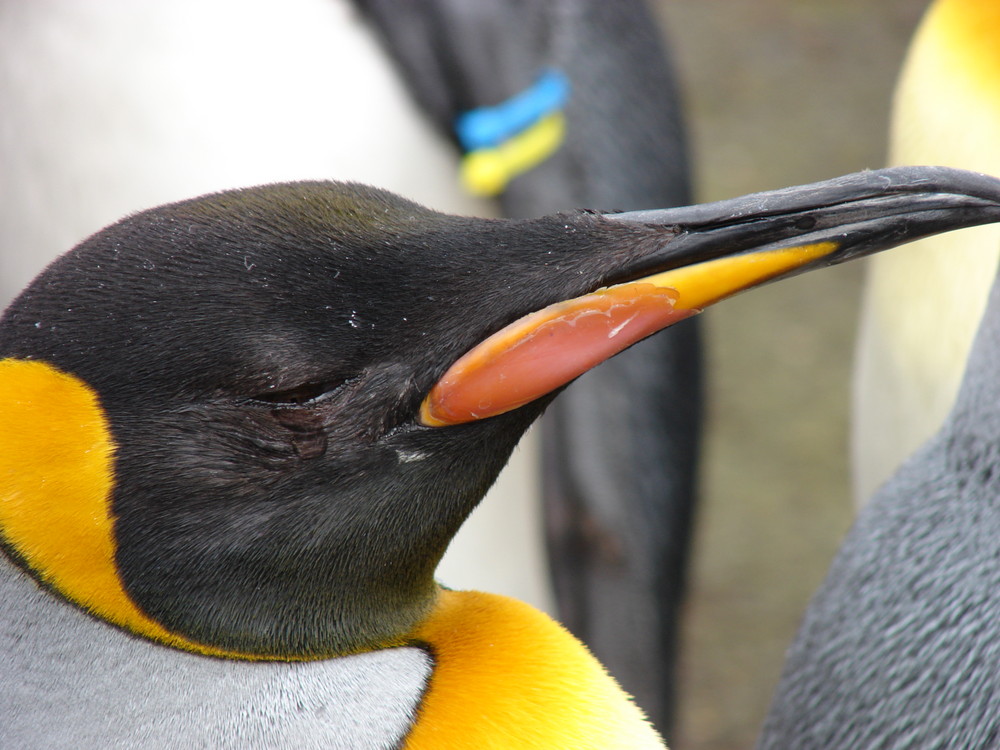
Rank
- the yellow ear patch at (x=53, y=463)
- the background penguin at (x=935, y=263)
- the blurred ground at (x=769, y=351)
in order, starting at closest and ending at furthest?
the yellow ear patch at (x=53, y=463) → the background penguin at (x=935, y=263) → the blurred ground at (x=769, y=351)

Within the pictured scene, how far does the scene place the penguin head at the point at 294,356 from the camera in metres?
0.60

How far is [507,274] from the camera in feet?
2.10

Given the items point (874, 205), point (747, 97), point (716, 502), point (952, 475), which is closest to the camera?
point (874, 205)

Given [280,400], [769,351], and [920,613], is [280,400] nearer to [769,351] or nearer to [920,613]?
[920,613]

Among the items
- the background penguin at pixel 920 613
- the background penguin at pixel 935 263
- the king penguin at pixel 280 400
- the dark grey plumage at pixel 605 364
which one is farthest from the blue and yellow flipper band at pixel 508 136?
the king penguin at pixel 280 400

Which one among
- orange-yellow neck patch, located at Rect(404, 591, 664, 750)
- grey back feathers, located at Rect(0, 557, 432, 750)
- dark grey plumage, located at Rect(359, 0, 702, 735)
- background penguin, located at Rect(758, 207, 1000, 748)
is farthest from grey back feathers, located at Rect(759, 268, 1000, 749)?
dark grey plumage, located at Rect(359, 0, 702, 735)

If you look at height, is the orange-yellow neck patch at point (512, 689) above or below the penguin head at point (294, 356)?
below

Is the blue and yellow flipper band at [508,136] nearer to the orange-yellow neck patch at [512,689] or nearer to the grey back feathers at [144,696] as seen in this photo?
the orange-yellow neck patch at [512,689]

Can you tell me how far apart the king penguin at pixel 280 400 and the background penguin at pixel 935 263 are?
52cm

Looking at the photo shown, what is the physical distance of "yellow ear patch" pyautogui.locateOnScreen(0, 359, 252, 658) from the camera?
597 mm

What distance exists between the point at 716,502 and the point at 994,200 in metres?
1.90

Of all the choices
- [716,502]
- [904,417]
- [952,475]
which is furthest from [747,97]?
[952,475]

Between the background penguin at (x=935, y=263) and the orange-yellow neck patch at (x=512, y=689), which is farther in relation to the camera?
the background penguin at (x=935, y=263)

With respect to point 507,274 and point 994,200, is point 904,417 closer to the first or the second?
point 994,200
